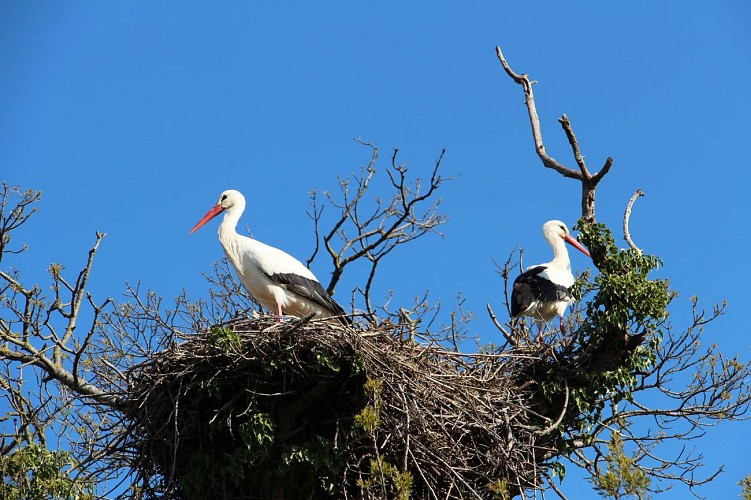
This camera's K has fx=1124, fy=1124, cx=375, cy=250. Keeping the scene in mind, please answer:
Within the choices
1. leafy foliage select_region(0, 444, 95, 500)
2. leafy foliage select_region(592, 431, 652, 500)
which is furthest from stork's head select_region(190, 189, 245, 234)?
leafy foliage select_region(592, 431, 652, 500)

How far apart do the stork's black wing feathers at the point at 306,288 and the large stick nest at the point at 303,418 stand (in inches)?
69.5

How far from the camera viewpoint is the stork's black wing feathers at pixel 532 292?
12.0 metres

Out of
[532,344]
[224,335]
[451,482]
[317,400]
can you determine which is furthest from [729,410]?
[224,335]

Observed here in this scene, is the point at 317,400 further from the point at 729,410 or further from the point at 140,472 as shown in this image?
the point at 729,410

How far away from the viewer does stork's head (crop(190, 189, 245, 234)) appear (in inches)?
460

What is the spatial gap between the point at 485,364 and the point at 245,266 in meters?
2.67

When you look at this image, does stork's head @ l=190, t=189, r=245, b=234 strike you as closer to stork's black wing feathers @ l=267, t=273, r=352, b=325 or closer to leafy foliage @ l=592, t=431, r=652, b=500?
stork's black wing feathers @ l=267, t=273, r=352, b=325

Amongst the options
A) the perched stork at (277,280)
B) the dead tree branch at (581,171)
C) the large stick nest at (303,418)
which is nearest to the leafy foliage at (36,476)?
the large stick nest at (303,418)

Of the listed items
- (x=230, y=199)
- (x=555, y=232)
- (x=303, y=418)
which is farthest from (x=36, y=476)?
(x=555, y=232)

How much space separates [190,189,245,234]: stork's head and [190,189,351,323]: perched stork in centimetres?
71

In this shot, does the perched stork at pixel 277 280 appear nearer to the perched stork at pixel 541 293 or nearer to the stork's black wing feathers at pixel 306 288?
the stork's black wing feathers at pixel 306 288

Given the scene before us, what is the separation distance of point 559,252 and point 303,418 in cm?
541

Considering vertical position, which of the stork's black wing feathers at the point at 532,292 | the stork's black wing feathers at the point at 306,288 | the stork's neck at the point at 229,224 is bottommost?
the stork's black wing feathers at the point at 306,288

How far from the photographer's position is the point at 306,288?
10.6m
